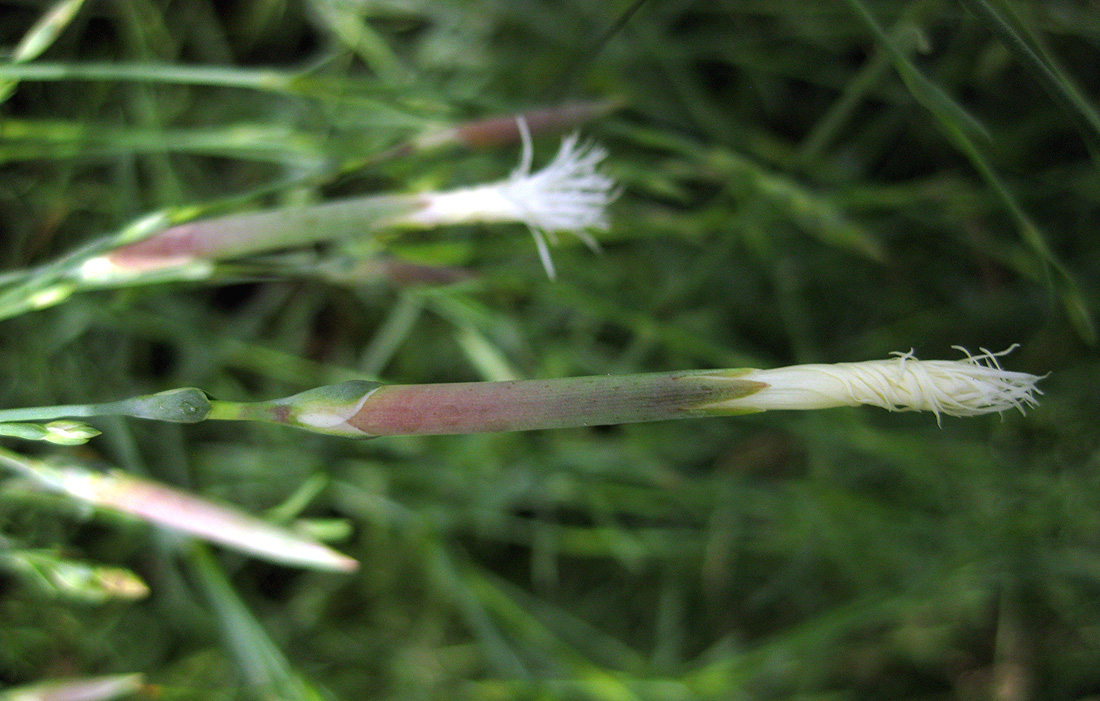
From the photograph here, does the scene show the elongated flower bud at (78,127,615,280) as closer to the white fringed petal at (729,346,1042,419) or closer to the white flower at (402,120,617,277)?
the white flower at (402,120,617,277)

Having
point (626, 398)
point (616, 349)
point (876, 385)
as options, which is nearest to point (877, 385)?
point (876, 385)

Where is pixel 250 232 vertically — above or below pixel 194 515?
above

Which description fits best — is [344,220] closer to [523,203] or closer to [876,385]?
[523,203]

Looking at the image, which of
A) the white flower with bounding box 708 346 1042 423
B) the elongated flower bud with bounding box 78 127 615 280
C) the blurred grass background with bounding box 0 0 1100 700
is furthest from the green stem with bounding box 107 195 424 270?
the white flower with bounding box 708 346 1042 423

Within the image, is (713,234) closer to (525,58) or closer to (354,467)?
(525,58)

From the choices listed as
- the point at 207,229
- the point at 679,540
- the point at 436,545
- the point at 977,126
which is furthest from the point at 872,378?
the point at 679,540

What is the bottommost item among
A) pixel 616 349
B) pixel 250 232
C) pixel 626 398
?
pixel 626 398
